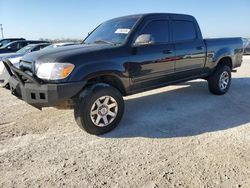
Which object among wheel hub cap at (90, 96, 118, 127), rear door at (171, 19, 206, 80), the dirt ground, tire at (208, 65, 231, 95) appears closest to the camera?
the dirt ground

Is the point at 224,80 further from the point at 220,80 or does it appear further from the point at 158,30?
the point at 158,30

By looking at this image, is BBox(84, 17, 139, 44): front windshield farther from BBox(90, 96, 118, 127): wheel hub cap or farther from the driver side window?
BBox(90, 96, 118, 127): wheel hub cap

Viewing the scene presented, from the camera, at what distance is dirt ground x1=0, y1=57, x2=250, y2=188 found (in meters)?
3.02

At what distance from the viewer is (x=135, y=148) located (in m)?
3.78

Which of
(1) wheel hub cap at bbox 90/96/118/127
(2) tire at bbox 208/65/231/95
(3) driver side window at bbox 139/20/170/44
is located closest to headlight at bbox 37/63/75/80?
(1) wheel hub cap at bbox 90/96/118/127

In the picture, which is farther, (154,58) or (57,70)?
(154,58)

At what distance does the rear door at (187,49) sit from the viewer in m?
5.54

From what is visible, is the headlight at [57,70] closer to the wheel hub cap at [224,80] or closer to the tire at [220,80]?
the tire at [220,80]

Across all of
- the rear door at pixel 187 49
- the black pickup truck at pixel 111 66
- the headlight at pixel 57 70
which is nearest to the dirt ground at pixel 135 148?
the black pickup truck at pixel 111 66

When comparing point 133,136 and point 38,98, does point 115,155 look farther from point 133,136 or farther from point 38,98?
point 38,98

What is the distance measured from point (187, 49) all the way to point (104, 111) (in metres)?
2.46

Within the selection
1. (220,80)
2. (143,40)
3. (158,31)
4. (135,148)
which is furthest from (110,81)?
(220,80)

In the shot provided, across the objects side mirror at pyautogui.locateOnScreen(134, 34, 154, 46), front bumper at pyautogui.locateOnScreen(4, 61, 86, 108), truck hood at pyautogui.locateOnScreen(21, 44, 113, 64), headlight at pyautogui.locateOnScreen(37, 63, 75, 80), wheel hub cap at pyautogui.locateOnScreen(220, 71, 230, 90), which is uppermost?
side mirror at pyautogui.locateOnScreen(134, 34, 154, 46)

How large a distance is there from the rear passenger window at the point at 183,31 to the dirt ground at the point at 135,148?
147 cm
